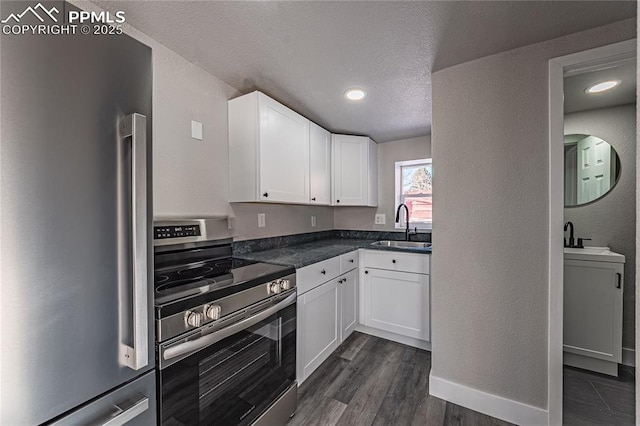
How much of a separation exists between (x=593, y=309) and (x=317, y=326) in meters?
2.11

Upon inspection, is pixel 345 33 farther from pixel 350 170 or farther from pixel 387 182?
pixel 387 182

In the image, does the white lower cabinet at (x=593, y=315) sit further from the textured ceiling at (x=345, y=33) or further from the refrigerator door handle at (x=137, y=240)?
the refrigerator door handle at (x=137, y=240)

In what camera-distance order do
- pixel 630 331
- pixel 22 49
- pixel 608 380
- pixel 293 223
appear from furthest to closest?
pixel 293 223, pixel 630 331, pixel 608 380, pixel 22 49

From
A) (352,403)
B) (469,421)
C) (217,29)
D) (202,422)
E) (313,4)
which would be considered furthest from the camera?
(352,403)

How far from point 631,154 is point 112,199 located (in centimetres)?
345

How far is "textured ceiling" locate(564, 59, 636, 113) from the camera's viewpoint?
5.76ft

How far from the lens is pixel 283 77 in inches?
71.6

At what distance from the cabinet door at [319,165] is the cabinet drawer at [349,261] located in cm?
60

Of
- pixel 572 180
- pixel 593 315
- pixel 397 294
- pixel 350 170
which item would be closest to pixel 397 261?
pixel 397 294

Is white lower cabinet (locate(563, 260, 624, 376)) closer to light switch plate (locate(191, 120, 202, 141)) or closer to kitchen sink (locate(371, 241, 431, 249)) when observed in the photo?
kitchen sink (locate(371, 241, 431, 249))

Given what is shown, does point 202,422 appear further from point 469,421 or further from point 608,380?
point 608,380

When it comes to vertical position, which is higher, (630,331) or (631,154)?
(631,154)

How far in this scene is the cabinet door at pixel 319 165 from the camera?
2.52m

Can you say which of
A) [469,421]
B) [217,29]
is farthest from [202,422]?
[217,29]
